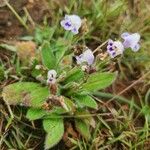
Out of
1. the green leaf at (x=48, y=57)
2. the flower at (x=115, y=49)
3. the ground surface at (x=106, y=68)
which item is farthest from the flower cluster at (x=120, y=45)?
the green leaf at (x=48, y=57)

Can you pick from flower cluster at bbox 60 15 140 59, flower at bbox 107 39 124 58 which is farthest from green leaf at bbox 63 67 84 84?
flower at bbox 107 39 124 58

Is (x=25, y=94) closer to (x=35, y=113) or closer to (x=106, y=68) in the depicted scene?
(x=35, y=113)

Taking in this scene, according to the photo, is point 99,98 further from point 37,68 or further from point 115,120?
point 37,68

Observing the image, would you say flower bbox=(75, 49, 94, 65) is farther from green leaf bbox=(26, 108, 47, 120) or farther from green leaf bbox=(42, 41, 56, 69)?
green leaf bbox=(26, 108, 47, 120)

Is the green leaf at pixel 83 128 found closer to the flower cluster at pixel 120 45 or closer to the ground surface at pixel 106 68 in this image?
the ground surface at pixel 106 68

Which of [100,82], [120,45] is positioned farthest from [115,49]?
[100,82]

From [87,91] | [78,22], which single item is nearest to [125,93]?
[87,91]
